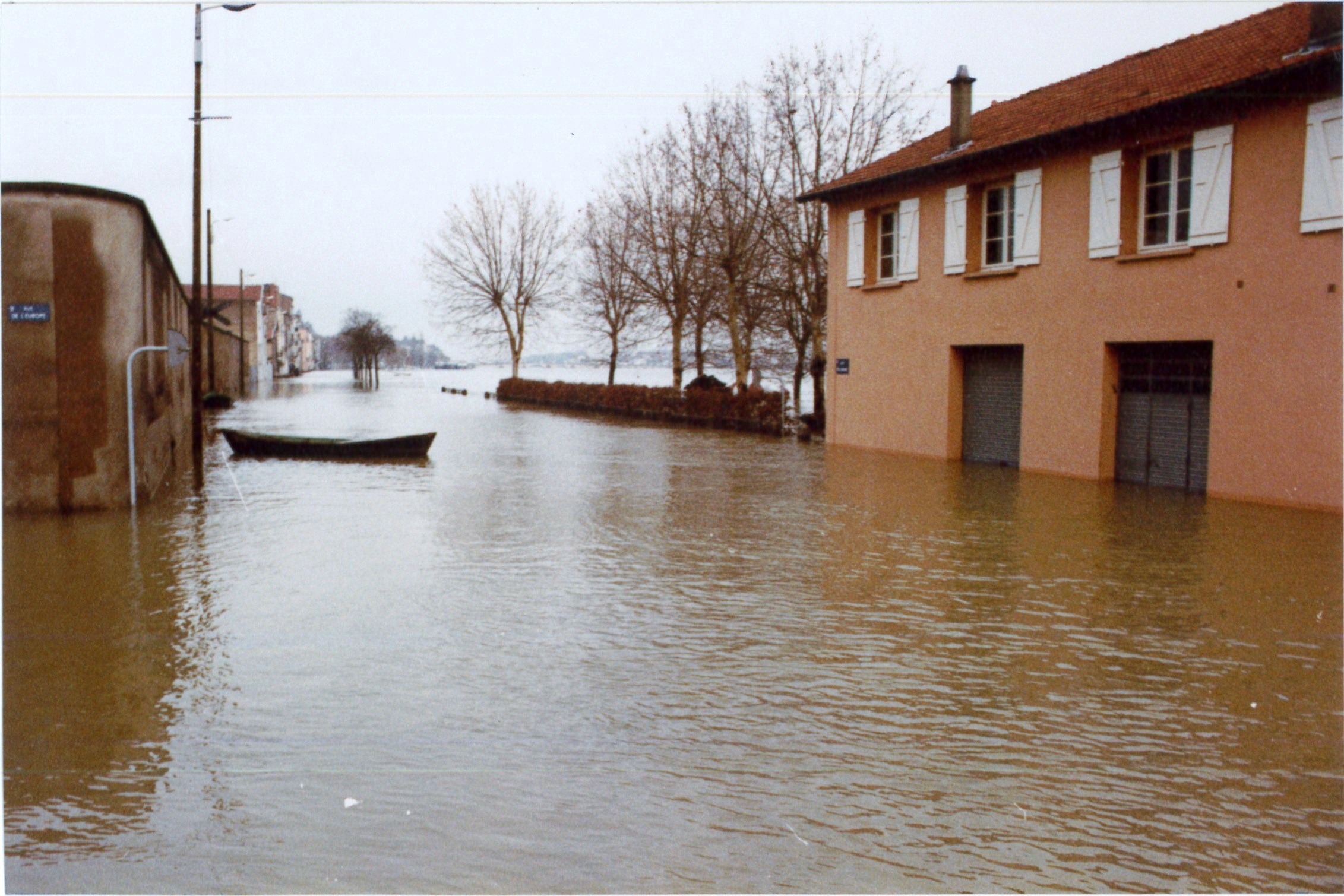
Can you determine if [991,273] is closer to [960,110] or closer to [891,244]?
[960,110]

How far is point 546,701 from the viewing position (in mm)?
5984

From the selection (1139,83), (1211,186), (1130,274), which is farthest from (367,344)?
(1211,186)

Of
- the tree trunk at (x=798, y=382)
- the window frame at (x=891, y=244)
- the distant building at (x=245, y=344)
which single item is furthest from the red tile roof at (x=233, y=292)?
the window frame at (x=891, y=244)

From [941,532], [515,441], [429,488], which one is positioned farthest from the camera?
[515,441]

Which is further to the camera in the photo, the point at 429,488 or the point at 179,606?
the point at 429,488

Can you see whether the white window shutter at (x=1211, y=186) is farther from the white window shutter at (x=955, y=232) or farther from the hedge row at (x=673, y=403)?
the hedge row at (x=673, y=403)

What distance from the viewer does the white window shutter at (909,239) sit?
23.3m

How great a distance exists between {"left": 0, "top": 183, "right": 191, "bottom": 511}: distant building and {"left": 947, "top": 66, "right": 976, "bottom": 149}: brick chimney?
50.2 feet

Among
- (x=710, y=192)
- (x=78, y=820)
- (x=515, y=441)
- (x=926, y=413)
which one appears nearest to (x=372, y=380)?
(x=710, y=192)

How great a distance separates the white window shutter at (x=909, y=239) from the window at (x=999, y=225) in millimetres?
1938

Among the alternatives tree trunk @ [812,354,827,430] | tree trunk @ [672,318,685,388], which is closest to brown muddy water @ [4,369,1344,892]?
tree trunk @ [812,354,827,430]

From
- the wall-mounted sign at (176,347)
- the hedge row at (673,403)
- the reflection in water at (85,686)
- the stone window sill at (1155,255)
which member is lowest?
the reflection in water at (85,686)

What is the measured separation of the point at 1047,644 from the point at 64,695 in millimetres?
5758

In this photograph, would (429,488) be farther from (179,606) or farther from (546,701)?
(546,701)
